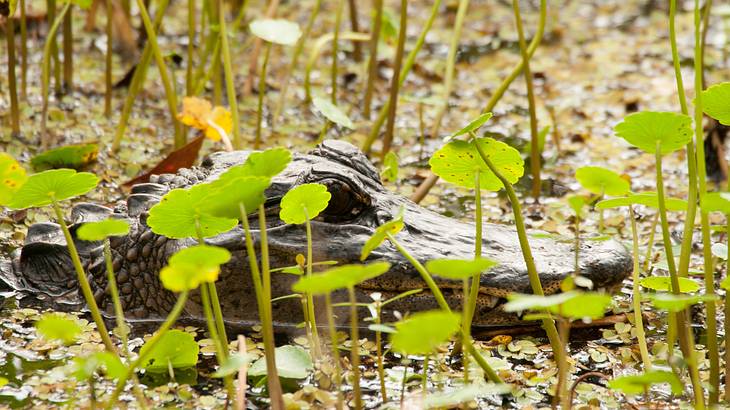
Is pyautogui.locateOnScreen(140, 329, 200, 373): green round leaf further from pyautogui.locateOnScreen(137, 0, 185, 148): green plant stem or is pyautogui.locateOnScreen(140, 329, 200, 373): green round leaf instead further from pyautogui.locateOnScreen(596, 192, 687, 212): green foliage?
pyautogui.locateOnScreen(137, 0, 185, 148): green plant stem

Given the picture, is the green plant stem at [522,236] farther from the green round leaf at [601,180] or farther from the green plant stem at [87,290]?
the green plant stem at [87,290]

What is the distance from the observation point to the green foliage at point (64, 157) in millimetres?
3889

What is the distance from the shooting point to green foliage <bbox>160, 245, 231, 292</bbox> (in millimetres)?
1818

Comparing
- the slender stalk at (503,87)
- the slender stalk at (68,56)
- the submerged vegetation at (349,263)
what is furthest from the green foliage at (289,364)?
the slender stalk at (68,56)

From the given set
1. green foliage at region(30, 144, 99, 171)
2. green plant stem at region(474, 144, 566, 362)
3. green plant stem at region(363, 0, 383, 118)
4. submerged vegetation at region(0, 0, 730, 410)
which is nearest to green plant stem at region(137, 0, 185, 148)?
submerged vegetation at region(0, 0, 730, 410)

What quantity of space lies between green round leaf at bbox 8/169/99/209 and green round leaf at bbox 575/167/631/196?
50.8 inches

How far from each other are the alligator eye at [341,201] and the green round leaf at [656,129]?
3.24ft

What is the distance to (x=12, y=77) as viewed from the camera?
4129mm

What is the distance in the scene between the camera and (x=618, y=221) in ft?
13.1

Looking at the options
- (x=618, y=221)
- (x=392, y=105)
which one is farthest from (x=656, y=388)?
(x=392, y=105)

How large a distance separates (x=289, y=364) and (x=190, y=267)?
1.87ft

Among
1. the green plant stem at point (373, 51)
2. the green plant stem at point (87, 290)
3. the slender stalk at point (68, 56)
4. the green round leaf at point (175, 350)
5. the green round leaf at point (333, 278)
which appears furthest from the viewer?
the slender stalk at point (68, 56)

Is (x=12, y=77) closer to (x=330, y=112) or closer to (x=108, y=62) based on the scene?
(x=108, y=62)

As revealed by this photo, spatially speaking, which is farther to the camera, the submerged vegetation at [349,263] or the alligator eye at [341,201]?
the alligator eye at [341,201]
